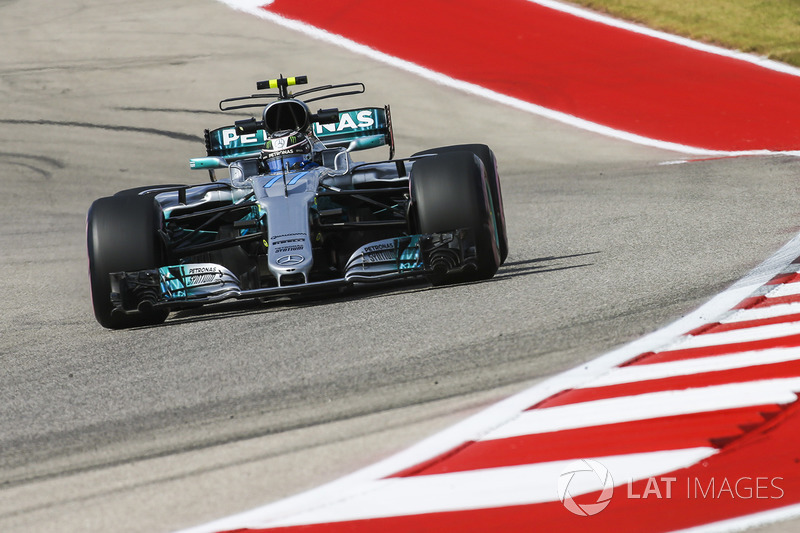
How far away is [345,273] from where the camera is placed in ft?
21.4

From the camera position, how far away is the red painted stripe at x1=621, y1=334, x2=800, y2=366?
463cm

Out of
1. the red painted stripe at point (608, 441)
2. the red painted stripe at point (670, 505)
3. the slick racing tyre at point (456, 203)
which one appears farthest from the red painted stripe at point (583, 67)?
the red painted stripe at point (670, 505)

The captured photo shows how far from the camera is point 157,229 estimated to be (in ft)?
22.5

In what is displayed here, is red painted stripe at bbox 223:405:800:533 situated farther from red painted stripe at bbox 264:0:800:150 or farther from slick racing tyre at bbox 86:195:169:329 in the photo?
red painted stripe at bbox 264:0:800:150

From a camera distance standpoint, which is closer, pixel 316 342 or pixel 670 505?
pixel 670 505

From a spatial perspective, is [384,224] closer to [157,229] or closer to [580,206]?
[157,229]

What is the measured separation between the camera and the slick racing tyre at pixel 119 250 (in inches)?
262

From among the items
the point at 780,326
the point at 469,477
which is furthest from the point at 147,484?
the point at 780,326

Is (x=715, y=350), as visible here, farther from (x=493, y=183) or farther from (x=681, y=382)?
(x=493, y=183)

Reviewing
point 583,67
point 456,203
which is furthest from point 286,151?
point 583,67

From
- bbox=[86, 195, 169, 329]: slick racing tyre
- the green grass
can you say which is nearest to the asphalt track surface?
bbox=[86, 195, 169, 329]: slick racing tyre

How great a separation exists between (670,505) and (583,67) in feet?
47.7

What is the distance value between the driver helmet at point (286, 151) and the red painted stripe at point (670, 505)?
15.3 feet

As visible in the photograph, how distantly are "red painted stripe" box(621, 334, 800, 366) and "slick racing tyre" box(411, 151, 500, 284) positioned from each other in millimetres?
2042
